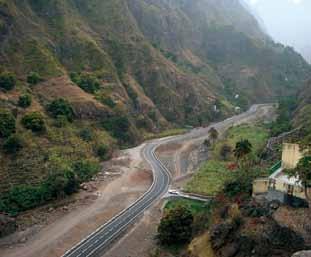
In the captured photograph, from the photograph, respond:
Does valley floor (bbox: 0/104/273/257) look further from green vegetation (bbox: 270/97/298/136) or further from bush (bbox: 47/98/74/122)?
green vegetation (bbox: 270/97/298/136)

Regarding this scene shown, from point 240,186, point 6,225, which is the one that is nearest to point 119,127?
point 6,225

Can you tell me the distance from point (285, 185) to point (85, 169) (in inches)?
1711

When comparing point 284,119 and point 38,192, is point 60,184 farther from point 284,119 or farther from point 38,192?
point 284,119

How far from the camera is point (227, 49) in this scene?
634ft

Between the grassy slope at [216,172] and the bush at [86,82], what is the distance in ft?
112

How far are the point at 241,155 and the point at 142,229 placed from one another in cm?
1815

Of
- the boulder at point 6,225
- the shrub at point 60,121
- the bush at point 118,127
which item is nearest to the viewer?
the boulder at point 6,225

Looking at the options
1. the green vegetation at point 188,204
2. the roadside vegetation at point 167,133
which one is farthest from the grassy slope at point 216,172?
the roadside vegetation at point 167,133

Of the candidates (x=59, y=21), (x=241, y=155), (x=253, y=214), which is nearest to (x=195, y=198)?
(x=241, y=155)

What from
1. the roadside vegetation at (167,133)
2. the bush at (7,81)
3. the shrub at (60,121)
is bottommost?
the roadside vegetation at (167,133)

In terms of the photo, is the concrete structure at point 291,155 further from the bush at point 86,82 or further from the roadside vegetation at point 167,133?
the bush at point 86,82

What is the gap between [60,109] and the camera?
83.2m

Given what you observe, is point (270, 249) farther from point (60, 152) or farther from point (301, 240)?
point (60, 152)

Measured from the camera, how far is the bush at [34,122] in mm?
73625
